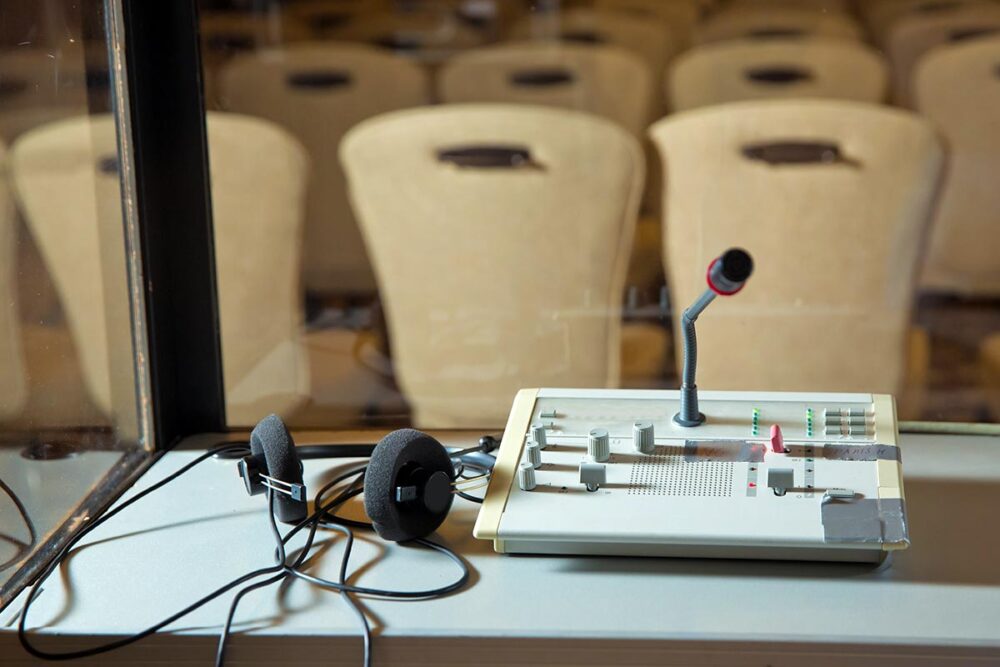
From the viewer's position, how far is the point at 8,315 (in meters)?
1.11

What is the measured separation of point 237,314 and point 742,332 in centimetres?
66

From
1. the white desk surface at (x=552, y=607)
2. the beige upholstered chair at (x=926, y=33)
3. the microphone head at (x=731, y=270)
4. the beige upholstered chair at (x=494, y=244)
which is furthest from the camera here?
the beige upholstered chair at (x=494, y=244)

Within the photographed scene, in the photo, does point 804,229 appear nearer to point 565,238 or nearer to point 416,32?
point 565,238

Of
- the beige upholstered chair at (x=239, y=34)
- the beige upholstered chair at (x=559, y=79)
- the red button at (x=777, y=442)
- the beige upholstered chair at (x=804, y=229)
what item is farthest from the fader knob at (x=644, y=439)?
the beige upholstered chair at (x=239, y=34)

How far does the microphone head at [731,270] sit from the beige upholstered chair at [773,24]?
40cm

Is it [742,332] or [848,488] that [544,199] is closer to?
[742,332]

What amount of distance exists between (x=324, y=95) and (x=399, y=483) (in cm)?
57

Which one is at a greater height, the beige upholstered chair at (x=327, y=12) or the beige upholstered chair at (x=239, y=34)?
the beige upholstered chair at (x=327, y=12)

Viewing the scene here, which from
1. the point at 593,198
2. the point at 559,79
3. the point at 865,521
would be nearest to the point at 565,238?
the point at 593,198

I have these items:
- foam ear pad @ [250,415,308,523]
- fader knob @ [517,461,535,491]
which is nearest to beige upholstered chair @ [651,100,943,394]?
fader knob @ [517,461,535,491]

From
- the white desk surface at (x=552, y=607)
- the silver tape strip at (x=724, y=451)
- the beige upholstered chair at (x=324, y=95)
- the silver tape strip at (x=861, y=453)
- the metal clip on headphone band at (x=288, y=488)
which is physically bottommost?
the white desk surface at (x=552, y=607)

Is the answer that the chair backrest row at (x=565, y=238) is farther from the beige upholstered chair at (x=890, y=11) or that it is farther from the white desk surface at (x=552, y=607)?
the white desk surface at (x=552, y=607)

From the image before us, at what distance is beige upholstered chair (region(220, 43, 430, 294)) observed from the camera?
54.4 inches

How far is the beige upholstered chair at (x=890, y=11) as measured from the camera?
129 cm
